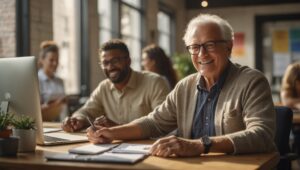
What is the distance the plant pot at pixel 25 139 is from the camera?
176 cm

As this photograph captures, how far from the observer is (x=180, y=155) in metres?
1.59

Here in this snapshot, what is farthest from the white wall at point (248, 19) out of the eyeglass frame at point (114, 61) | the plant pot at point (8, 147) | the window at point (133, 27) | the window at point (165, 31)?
the plant pot at point (8, 147)

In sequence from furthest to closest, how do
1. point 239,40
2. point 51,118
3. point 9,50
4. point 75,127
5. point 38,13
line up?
point 239,40 → point 38,13 → point 9,50 → point 51,118 → point 75,127

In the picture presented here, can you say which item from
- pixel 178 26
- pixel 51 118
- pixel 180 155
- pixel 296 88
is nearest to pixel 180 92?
pixel 180 155

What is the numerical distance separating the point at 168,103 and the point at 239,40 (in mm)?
7777

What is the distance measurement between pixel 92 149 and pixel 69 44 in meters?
3.91

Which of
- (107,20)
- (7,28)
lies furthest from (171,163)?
(107,20)

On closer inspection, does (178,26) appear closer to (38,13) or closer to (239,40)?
(239,40)

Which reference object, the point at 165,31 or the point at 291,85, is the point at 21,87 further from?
the point at 165,31

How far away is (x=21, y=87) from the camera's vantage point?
1.84m

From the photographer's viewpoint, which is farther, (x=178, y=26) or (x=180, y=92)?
(x=178, y=26)

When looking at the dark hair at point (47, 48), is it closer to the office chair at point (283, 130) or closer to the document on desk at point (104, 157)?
the office chair at point (283, 130)

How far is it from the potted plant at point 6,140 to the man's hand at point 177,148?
0.53 meters

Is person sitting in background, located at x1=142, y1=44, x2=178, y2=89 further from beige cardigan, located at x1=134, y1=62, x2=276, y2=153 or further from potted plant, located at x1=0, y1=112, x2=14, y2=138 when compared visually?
potted plant, located at x1=0, y1=112, x2=14, y2=138
